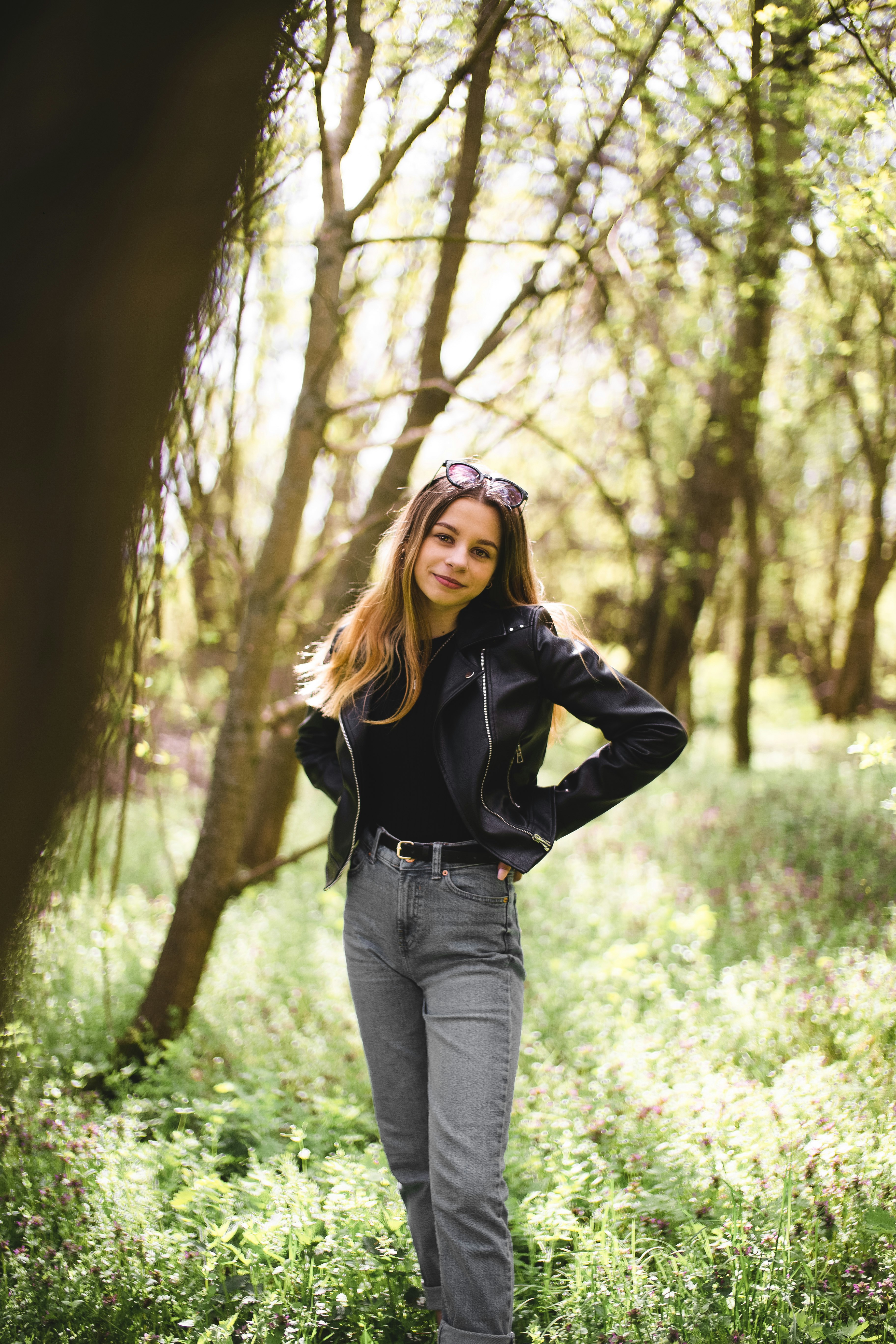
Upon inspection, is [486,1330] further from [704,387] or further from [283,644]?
[704,387]

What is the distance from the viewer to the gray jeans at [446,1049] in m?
1.95

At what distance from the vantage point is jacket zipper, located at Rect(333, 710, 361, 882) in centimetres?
236

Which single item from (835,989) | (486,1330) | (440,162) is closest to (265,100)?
(486,1330)

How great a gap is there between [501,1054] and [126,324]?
1.82m

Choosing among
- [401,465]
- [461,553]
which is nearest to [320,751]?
[461,553]

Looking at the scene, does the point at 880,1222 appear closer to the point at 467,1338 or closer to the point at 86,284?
the point at 467,1338

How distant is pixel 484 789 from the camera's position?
221cm

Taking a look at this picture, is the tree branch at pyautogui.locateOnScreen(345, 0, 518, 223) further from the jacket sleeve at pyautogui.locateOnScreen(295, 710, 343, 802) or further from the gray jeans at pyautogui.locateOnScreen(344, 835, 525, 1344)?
the gray jeans at pyautogui.locateOnScreen(344, 835, 525, 1344)

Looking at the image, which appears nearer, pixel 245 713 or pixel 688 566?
pixel 245 713

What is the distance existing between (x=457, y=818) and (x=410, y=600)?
67cm

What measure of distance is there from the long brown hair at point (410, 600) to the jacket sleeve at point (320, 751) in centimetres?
22

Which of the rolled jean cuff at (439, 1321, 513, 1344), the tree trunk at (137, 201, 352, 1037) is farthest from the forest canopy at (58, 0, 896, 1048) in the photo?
the rolled jean cuff at (439, 1321, 513, 1344)

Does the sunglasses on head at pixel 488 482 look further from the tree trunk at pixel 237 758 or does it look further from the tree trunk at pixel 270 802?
the tree trunk at pixel 270 802

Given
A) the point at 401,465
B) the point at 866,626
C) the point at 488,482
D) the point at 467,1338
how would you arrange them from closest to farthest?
the point at 467,1338 < the point at 488,482 < the point at 401,465 < the point at 866,626
